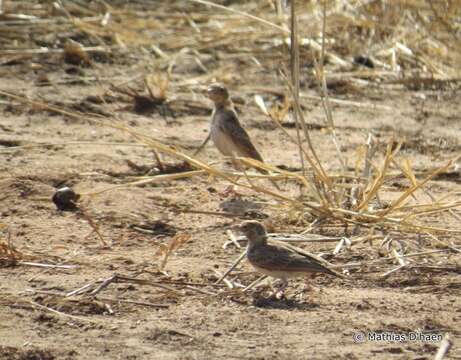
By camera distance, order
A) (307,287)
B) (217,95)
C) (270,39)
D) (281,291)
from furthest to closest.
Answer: (270,39), (217,95), (307,287), (281,291)

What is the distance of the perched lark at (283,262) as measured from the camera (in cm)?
624

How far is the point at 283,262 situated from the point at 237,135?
2.80 meters

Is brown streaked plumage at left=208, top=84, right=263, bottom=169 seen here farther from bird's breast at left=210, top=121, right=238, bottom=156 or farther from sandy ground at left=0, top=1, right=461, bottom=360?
sandy ground at left=0, top=1, right=461, bottom=360

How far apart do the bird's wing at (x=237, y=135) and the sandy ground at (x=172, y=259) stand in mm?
354

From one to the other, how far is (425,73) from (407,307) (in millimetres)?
5393

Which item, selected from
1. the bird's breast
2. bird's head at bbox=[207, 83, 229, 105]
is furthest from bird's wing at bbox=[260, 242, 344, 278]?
bird's head at bbox=[207, 83, 229, 105]

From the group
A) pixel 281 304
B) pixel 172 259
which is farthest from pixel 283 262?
pixel 172 259

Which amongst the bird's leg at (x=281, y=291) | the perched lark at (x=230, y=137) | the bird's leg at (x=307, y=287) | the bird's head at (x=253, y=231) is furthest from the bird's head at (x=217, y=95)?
the bird's leg at (x=281, y=291)

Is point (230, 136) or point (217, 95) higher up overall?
point (217, 95)

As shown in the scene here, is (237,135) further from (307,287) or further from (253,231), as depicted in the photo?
(307,287)

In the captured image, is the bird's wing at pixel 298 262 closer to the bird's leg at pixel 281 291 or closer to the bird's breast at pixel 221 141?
the bird's leg at pixel 281 291

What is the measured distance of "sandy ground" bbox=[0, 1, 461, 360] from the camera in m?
5.73

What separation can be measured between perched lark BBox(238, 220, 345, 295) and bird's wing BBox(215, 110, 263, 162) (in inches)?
96.4

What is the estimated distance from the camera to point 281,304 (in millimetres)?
6219
